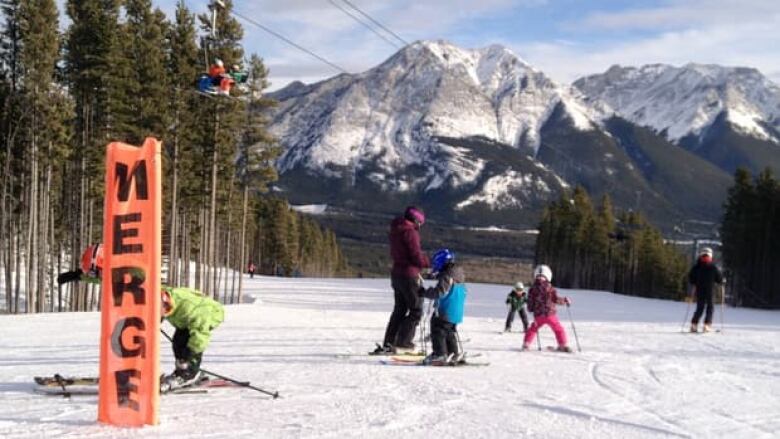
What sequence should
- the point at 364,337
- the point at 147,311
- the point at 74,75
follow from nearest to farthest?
the point at 147,311
the point at 364,337
the point at 74,75

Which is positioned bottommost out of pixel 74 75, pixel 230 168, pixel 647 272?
pixel 647 272

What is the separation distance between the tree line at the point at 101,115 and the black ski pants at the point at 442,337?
17388 mm

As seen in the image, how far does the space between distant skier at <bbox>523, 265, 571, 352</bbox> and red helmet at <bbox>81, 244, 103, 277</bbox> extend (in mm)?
7635

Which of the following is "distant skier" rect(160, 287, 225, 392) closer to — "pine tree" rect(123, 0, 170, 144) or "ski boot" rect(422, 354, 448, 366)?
"ski boot" rect(422, 354, 448, 366)

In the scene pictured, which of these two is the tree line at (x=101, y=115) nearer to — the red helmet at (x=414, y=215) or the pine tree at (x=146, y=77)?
the pine tree at (x=146, y=77)

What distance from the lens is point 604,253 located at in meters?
74.9

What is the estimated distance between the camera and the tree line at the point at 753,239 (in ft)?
165

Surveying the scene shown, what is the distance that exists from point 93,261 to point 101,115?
82.4ft

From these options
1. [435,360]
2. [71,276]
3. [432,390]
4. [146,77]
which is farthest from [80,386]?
[146,77]

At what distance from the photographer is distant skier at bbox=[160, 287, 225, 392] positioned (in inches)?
295

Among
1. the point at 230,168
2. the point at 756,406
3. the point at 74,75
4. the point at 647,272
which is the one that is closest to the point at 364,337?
the point at 756,406

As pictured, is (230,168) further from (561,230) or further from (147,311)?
(561,230)

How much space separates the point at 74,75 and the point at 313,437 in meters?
26.9

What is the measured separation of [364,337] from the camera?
47.0 feet
